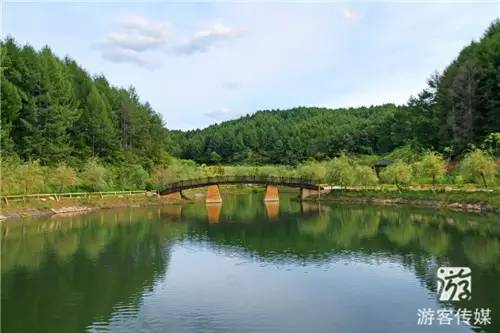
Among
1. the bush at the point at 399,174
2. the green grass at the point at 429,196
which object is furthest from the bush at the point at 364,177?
the bush at the point at 399,174

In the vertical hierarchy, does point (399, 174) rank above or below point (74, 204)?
above

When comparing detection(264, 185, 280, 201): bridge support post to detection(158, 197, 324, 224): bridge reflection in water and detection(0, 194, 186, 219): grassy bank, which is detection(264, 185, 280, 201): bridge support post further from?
detection(0, 194, 186, 219): grassy bank

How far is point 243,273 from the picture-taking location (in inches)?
856

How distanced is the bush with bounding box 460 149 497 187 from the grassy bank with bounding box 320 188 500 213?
64.3 inches

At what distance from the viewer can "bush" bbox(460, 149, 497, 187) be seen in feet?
137

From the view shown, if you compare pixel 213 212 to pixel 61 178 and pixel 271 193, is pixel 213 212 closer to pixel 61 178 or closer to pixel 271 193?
pixel 271 193

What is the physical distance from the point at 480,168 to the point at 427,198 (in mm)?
5732

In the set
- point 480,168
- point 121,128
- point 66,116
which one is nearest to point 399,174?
point 480,168

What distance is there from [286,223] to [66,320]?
83.9ft

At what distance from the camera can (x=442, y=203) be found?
4381 cm

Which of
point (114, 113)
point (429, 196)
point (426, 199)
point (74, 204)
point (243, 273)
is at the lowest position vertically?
point (243, 273)

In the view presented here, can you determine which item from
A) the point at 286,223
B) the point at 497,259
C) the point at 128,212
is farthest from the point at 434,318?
the point at 128,212

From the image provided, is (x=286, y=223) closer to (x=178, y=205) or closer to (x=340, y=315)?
(x=178, y=205)

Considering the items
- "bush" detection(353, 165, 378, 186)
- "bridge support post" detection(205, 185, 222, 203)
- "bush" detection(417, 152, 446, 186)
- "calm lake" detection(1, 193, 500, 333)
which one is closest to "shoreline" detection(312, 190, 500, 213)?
"bush" detection(353, 165, 378, 186)
